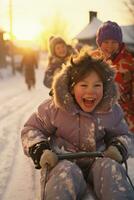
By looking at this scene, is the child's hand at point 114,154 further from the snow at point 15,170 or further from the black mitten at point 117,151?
the snow at point 15,170

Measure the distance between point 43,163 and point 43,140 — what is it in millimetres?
297

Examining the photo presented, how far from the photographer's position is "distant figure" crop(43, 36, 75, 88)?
8.05 metres

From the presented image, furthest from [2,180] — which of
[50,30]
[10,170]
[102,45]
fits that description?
[50,30]

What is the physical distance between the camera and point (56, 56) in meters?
8.23

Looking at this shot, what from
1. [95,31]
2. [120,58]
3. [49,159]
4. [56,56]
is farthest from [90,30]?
[49,159]

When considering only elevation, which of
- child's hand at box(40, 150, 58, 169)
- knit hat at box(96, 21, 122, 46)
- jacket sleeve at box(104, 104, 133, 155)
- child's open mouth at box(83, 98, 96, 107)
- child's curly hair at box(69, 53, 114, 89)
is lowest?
child's hand at box(40, 150, 58, 169)

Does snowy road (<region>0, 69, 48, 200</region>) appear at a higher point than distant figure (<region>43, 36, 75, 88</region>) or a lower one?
lower

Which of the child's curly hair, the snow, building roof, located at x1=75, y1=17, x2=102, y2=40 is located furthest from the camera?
building roof, located at x1=75, y1=17, x2=102, y2=40

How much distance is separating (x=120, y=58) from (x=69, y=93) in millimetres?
2411

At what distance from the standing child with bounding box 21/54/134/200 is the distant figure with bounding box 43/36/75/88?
4049mm

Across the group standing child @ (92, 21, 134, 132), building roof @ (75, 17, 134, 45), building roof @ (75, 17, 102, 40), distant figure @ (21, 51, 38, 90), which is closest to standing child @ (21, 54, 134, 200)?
standing child @ (92, 21, 134, 132)

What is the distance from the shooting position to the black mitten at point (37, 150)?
356 centimetres

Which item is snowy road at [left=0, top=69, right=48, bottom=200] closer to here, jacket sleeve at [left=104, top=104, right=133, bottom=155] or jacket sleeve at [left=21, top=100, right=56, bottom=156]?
jacket sleeve at [left=21, top=100, right=56, bottom=156]

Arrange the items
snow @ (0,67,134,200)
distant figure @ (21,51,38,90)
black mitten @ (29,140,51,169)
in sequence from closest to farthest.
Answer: black mitten @ (29,140,51,169)
snow @ (0,67,134,200)
distant figure @ (21,51,38,90)
